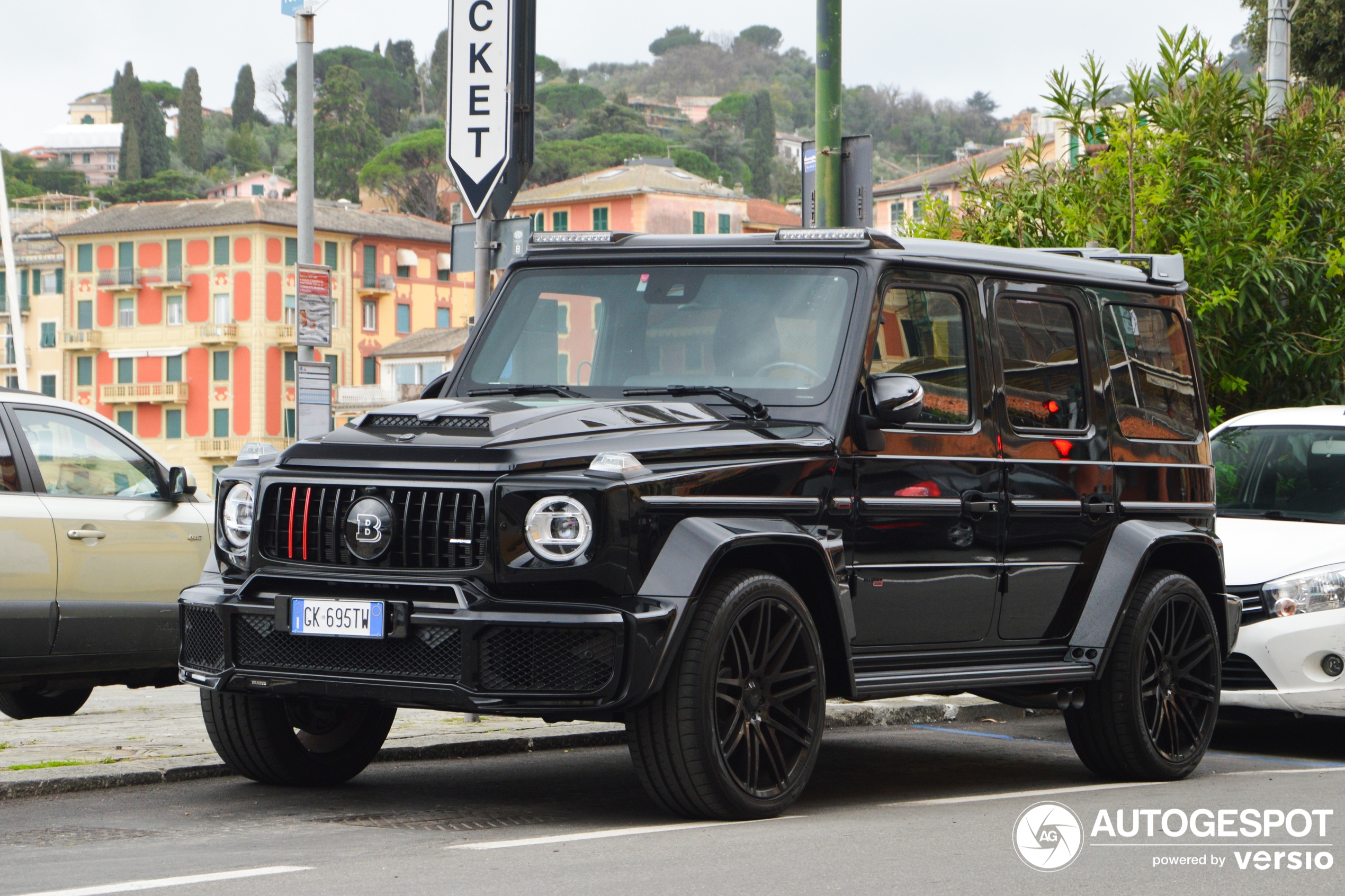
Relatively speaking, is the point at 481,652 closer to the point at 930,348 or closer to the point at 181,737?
the point at 930,348

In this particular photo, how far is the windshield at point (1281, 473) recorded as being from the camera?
1066 centimetres

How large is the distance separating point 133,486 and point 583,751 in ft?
8.72

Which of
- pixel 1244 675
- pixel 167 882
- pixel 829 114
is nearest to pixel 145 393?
pixel 829 114

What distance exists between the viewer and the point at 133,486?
9.90m

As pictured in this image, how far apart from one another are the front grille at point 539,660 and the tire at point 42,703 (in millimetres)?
4781

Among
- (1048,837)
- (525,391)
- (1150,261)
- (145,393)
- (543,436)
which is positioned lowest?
(145,393)

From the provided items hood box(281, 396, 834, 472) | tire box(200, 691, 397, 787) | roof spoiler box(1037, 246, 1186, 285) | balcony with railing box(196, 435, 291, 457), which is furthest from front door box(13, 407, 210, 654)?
balcony with railing box(196, 435, 291, 457)

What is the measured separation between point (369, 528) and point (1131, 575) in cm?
349

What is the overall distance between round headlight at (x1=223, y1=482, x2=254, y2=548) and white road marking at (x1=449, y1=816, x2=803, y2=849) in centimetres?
147

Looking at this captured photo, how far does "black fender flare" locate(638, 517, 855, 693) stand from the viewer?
640cm

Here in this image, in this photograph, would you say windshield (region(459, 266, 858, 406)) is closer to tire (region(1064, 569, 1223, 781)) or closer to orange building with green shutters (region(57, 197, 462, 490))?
tire (region(1064, 569, 1223, 781))

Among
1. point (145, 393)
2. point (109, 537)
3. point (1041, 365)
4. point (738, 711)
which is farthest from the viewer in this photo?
point (145, 393)

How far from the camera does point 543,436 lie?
6.61 meters

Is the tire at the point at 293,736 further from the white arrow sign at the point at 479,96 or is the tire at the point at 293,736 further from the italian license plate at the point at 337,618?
the white arrow sign at the point at 479,96
